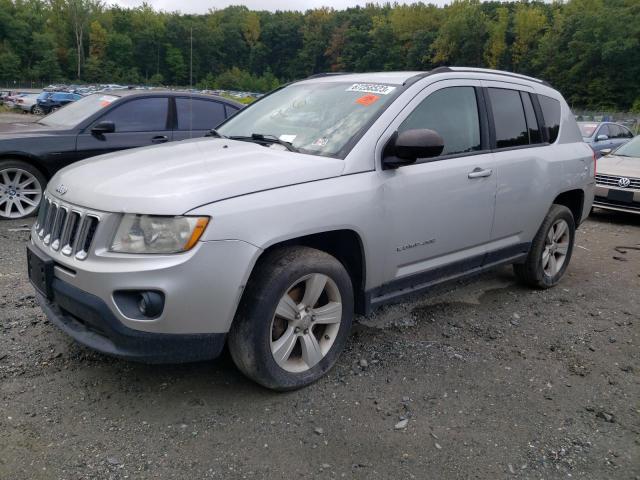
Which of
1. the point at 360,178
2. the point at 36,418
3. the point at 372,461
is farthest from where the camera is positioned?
the point at 360,178

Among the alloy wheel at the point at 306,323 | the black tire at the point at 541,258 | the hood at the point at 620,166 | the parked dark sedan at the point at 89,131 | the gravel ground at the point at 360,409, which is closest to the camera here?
the gravel ground at the point at 360,409

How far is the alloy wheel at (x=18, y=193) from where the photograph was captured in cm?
642

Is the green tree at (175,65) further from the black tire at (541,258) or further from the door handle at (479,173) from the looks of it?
the door handle at (479,173)

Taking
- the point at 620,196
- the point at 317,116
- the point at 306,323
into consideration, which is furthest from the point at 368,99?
the point at 620,196

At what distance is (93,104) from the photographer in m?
7.18

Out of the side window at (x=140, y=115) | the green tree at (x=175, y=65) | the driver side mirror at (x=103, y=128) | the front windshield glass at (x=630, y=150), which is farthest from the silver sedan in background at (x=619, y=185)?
the green tree at (x=175, y=65)

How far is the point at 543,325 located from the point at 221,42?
269ft

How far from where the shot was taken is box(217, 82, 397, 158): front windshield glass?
334 centimetres

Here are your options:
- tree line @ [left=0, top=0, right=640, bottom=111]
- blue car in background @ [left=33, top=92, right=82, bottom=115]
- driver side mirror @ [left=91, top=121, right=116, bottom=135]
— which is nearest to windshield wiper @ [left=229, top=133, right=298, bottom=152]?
driver side mirror @ [left=91, top=121, right=116, bottom=135]

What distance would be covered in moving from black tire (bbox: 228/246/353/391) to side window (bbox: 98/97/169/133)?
481 cm

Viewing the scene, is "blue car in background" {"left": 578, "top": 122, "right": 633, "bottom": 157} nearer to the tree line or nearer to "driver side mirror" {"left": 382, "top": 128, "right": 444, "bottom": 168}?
"driver side mirror" {"left": 382, "top": 128, "right": 444, "bottom": 168}

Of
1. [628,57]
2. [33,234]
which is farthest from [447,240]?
[628,57]

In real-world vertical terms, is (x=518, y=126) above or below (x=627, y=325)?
above

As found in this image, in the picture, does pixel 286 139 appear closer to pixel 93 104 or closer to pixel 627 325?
pixel 627 325
